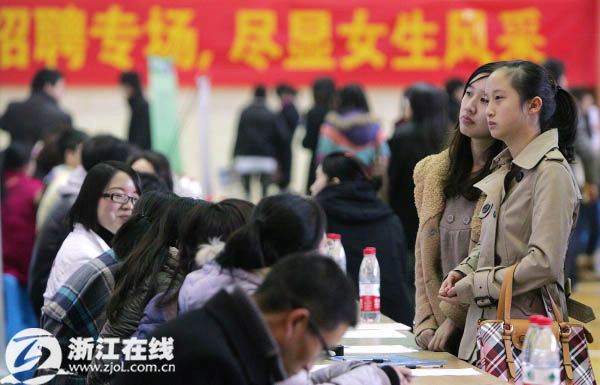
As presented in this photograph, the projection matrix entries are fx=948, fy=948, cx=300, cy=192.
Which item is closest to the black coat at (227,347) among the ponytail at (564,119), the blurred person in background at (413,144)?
the ponytail at (564,119)

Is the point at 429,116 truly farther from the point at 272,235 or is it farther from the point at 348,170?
the point at 272,235

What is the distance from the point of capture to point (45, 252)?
4.39m

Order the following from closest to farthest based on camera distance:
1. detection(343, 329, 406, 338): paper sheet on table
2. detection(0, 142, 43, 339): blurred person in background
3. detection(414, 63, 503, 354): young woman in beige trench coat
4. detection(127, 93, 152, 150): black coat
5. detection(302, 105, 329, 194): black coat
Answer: detection(414, 63, 503, 354): young woman in beige trench coat
detection(343, 329, 406, 338): paper sheet on table
detection(0, 142, 43, 339): blurred person in background
detection(302, 105, 329, 194): black coat
detection(127, 93, 152, 150): black coat

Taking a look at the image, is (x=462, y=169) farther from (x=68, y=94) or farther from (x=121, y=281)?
(x=68, y=94)

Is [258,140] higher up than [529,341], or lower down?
lower down

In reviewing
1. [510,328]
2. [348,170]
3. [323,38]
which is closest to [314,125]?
[348,170]

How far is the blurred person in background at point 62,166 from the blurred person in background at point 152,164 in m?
0.40

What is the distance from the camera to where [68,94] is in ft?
34.8

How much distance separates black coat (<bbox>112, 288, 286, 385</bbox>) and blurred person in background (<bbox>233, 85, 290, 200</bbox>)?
26.6 feet

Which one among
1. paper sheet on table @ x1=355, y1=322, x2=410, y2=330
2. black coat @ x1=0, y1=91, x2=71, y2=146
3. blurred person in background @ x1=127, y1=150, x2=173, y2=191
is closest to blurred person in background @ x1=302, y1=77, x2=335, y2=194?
black coat @ x1=0, y1=91, x2=71, y2=146

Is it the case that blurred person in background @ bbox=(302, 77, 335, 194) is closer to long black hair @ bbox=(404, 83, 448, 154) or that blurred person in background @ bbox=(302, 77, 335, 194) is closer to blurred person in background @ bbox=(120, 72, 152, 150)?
long black hair @ bbox=(404, 83, 448, 154)

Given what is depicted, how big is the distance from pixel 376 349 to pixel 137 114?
618 cm

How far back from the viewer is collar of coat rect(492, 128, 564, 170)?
2680 mm

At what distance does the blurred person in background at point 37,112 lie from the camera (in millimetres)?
7777
